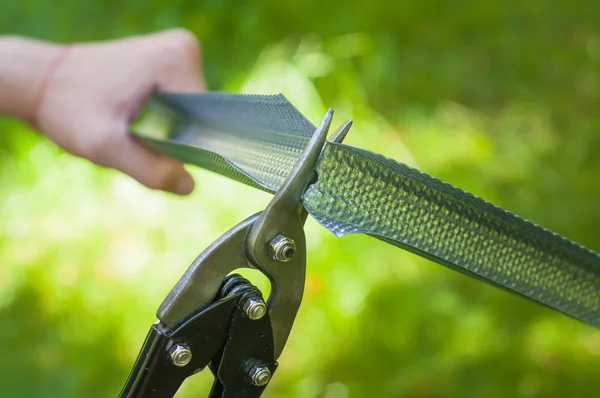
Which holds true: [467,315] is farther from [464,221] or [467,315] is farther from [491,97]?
[464,221]

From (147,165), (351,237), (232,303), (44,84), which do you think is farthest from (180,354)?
(351,237)

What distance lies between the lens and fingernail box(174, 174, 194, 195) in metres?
0.90

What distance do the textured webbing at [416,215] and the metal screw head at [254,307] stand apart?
0.07 m

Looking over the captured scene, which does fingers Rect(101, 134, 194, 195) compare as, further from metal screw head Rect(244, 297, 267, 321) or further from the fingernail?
metal screw head Rect(244, 297, 267, 321)

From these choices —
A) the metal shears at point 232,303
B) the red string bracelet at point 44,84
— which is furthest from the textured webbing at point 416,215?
the red string bracelet at point 44,84

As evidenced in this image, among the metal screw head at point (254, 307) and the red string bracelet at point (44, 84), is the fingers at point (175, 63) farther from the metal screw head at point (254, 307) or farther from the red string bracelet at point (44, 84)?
the metal screw head at point (254, 307)

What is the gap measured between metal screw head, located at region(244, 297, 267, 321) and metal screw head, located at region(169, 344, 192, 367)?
0.05m

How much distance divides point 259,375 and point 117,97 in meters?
0.54

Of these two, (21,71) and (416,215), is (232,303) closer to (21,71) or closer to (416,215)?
(416,215)

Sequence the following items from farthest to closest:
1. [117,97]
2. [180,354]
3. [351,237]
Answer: [351,237] → [117,97] → [180,354]

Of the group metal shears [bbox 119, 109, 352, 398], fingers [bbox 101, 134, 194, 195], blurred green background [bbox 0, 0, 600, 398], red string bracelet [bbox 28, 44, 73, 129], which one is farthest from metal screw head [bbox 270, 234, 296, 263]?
blurred green background [bbox 0, 0, 600, 398]

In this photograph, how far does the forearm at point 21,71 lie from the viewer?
2.97ft

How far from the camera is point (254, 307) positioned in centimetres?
42

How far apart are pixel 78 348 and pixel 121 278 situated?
0.17 m
